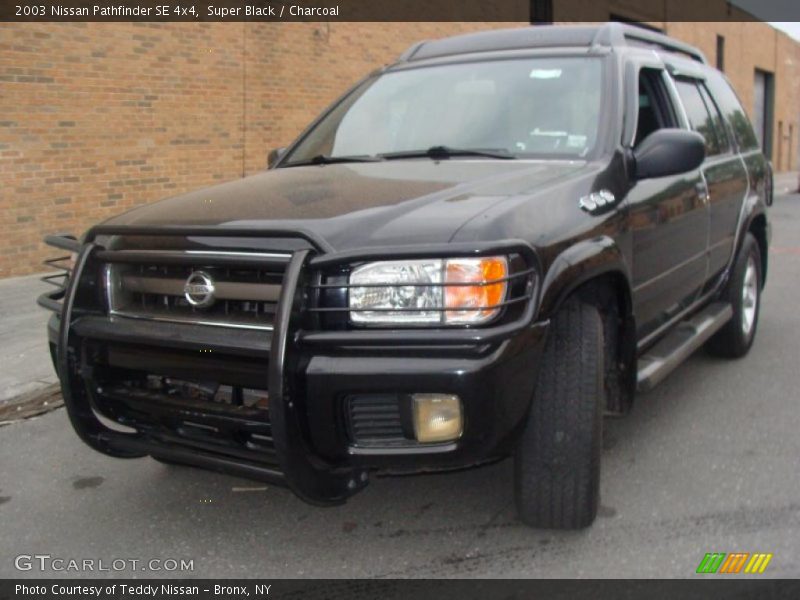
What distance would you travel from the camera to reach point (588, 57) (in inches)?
169

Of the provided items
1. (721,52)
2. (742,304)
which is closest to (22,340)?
(742,304)

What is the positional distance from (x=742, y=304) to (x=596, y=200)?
2.61 meters

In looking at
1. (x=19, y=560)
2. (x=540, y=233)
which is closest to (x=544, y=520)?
(x=540, y=233)

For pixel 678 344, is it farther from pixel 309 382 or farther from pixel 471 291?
pixel 309 382

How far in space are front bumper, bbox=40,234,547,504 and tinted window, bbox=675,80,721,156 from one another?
8.59 ft

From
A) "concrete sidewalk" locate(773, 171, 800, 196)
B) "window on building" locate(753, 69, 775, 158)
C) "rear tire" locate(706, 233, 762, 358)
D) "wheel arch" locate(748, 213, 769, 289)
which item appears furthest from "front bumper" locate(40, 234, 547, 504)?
"window on building" locate(753, 69, 775, 158)

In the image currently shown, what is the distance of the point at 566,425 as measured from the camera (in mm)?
3105

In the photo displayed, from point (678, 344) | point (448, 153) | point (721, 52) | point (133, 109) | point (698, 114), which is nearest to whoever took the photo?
point (448, 153)

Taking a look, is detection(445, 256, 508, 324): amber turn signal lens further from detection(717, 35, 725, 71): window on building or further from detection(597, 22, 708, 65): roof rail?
detection(717, 35, 725, 71): window on building

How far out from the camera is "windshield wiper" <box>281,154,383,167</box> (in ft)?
13.7

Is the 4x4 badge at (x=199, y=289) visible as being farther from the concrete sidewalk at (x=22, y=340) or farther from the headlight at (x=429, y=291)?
the concrete sidewalk at (x=22, y=340)

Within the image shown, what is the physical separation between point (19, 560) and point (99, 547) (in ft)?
0.91

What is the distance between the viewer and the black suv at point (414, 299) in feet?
9.10
